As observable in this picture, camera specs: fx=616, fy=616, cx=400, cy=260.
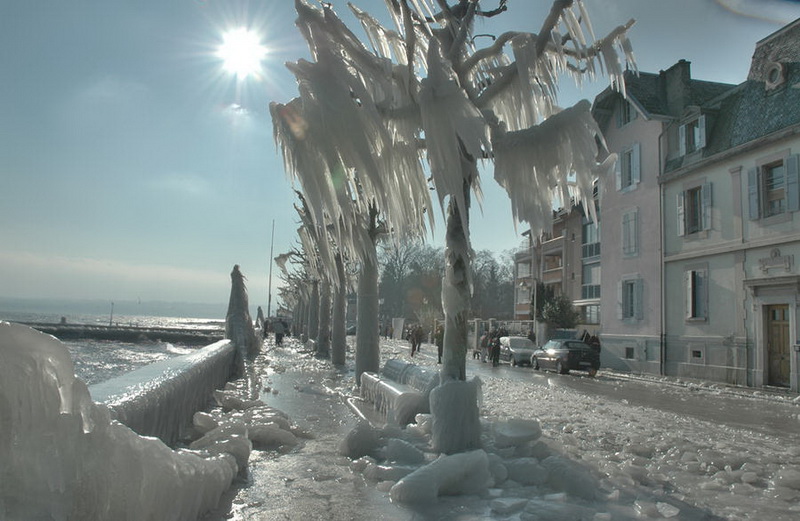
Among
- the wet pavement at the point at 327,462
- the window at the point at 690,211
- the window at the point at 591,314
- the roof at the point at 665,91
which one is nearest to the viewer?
the wet pavement at the point at 327,462

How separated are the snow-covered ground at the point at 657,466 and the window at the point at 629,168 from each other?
18.0m

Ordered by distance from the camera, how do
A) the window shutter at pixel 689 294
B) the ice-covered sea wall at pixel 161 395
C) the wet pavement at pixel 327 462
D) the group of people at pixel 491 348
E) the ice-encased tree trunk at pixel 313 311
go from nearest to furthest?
the ice-covered sea wall at pixel 161 395 < the wet pavement at pixel 327 462 < the window shutter at pixel 689 294 < the group of people at pixel 491 348 < the ice-encased tree trunk at pixel 313 311

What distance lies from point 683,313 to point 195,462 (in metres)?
24.4

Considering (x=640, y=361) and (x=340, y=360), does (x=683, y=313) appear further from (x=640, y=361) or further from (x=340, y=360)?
(x=340, y=360)

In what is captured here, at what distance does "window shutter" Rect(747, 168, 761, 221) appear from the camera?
21.3m

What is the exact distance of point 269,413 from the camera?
8.33 meters

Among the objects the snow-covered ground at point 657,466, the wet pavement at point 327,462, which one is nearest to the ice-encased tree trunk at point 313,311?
the wet pavement at point 327,462

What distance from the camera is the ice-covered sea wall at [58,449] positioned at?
261 centimetres

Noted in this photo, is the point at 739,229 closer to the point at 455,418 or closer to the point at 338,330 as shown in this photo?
the point at 338,330

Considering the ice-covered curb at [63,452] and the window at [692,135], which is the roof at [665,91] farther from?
the ice-covered curb at [63,452]

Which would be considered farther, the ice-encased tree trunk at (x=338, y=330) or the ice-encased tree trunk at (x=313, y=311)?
the ice-encased tree trunk at (x=313, y=311)

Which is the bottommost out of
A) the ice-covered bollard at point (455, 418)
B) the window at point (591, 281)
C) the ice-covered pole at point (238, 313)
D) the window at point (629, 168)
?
the ice-covered bollard at point (455, 418)

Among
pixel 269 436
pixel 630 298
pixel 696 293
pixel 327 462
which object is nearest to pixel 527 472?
pixel 327 462

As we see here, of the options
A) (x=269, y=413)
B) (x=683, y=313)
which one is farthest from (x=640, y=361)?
(x=269, y=413)
